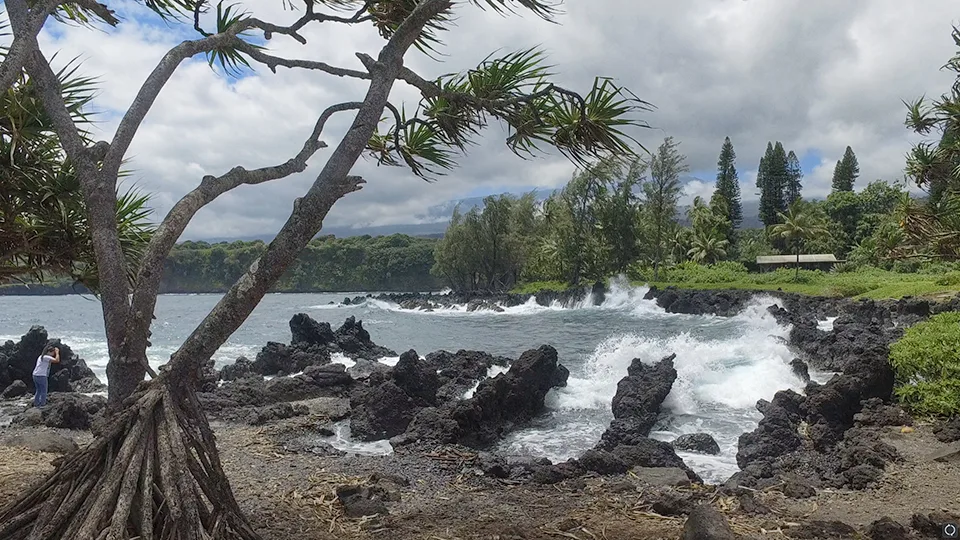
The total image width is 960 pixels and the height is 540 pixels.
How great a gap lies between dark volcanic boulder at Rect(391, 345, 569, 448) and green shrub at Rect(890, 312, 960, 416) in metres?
4.89

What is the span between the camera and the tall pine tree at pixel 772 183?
70.5 meters

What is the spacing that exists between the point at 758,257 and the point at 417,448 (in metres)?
52.2

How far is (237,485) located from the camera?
5.53m

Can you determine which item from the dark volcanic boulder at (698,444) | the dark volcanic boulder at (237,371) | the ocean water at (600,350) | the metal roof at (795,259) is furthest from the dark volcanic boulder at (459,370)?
the metal roof at (795,259)

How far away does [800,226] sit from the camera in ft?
170

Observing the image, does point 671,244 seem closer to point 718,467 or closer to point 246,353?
point 246,353

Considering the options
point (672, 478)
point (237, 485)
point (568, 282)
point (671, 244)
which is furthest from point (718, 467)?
point (671, 244)

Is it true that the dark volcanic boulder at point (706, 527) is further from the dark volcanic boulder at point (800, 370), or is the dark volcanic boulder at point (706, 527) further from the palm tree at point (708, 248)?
the palm tree at point (708, 248)

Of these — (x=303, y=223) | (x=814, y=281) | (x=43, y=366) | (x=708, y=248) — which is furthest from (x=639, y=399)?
(x=708, y=248)

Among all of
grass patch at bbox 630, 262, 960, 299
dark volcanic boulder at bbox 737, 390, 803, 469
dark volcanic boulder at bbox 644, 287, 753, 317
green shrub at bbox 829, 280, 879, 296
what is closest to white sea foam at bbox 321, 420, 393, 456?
dark volcanic boulder at bbox 737, 390, 803, 469

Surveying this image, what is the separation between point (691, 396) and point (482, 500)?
8004 mm

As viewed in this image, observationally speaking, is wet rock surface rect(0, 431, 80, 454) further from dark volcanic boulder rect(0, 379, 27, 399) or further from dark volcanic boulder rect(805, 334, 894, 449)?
dark volcanic boulder rect(0, 379, 27, 399)

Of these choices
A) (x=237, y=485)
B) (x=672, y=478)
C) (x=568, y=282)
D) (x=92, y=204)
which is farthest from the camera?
(x=568, y=282)

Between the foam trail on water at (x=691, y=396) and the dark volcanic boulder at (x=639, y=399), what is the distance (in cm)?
31
